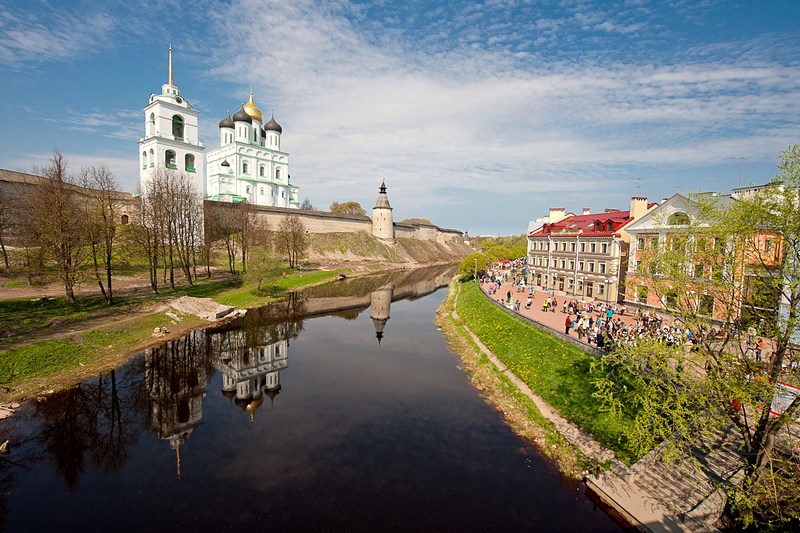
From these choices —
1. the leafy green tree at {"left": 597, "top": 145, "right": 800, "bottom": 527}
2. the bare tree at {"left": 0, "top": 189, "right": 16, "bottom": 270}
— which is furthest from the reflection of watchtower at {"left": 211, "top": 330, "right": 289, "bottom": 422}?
the bare tree at {"left": 0, "top": 189, "right": 16, "bottom": 270}

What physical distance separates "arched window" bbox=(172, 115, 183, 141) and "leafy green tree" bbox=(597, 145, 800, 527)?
59360 mm

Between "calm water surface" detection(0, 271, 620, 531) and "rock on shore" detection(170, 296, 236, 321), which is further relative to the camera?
"rock on shore" detection(170, 296, 236, 321)

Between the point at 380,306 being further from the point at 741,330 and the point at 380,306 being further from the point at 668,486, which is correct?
the point at 741,330

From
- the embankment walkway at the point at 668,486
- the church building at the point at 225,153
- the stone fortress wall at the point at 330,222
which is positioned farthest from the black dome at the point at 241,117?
→ the embankment walkway at the point at 668,486

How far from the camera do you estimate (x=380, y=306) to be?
3909cm

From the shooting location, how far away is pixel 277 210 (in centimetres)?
7194

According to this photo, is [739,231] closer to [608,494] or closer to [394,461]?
[608,494]

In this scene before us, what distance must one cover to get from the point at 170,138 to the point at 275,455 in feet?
170

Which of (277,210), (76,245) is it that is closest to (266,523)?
(76,245)

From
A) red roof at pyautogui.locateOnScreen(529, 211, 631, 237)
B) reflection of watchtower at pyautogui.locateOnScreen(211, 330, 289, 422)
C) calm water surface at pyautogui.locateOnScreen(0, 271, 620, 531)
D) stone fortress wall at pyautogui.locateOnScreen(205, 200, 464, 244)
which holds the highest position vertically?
stone fortress wall at pyautogui.locateOnScreen(205, 200, 464, 244)

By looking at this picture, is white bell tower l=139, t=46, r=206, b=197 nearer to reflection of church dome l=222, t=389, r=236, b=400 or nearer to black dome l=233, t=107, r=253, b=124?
black dome l=233, t=107, r=253, b=124

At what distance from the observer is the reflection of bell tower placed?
1199 inches

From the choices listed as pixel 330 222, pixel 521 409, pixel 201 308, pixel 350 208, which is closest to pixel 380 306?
pixel 201 308

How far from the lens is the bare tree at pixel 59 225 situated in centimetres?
2318
